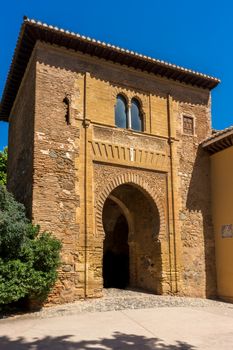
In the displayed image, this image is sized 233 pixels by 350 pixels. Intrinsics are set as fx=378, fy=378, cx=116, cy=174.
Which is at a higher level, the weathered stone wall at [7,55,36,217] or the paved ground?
the weathered stone wall at [7,55,36,217]

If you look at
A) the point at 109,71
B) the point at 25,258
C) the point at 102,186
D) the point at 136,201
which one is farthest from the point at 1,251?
the point at 109,71

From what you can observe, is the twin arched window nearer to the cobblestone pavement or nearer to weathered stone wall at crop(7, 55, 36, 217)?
weathered stone wall at crop(7, 55, 36, 217)

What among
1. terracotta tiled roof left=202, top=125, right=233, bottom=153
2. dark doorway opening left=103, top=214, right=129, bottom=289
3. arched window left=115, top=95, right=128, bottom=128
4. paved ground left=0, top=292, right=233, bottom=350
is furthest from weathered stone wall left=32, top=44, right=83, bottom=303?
terracotta tiled roof left=202, top=125, right=233, bottom=153

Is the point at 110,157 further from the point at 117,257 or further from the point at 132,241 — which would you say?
the point at 117,257

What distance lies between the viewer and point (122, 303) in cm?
1116

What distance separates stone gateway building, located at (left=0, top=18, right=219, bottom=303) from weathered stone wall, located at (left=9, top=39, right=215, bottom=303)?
0.03m

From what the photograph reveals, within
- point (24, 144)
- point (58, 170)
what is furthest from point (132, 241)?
point (24, 144)

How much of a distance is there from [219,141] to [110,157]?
13.8 ft

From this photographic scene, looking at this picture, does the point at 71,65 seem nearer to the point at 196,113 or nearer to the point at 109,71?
the point at 109,71

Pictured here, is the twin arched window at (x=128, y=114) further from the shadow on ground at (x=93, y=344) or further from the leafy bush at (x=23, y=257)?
the shadow on ground at (x=93, y=344)

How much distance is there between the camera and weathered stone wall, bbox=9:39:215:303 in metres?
11.5

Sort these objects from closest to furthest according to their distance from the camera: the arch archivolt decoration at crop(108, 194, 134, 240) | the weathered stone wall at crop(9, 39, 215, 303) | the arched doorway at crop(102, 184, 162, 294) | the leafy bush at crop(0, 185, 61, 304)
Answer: the leafy bush at crop(0, 185, 61, 304)
the weathered stone wall at crop(9, 39, 215, 303)
the arched doorway at crop(102, 184, 162, 294)
the arch archivolt decoration at crop(108, 194, 134, 240)

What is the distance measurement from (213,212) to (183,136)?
3.13 meters

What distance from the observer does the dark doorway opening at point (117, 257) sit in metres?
15.7
